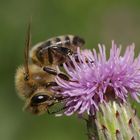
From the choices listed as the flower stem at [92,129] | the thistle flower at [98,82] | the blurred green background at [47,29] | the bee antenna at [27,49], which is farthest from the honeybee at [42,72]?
the blurred green background at [47,29]

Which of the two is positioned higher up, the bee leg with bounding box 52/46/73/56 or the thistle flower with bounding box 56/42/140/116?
the bee leg with bounding box 52/46/73/56

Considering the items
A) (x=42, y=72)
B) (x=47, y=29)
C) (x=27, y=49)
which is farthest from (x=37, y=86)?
(x=47, y=29)

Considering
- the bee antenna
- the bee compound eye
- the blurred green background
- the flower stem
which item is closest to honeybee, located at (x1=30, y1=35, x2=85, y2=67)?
the bee antenna

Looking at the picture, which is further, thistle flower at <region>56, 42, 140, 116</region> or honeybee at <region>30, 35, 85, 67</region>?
honeybee at <region>30, 35, 85, 67</region>

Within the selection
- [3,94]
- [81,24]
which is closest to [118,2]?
[81,24]

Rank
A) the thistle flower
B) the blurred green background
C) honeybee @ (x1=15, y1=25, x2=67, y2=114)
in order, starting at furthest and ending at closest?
1. the blurred green background
2. honeybee @ (x1=15, y1=25, x2=67, y2=114)
3. the thistle flower

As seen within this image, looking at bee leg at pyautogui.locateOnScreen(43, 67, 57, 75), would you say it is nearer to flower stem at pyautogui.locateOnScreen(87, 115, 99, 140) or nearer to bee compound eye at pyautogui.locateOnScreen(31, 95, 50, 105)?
bee compound eye at pyautogui.locateOnScreen(31, 95, 50, 105)
